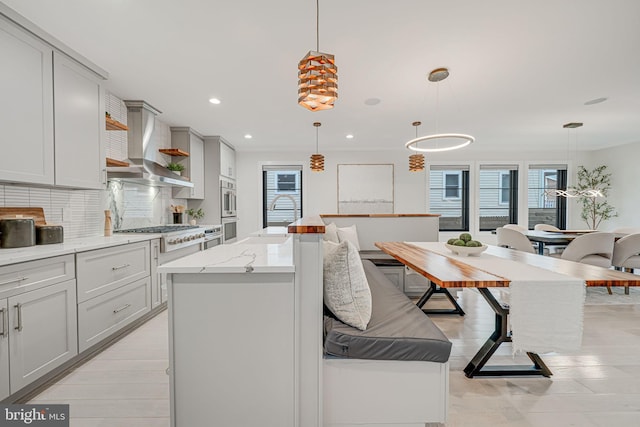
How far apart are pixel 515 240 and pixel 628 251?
1.33m

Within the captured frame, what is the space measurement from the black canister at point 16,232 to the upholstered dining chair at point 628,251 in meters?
6.27

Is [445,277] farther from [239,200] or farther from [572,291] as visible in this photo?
[239,200]

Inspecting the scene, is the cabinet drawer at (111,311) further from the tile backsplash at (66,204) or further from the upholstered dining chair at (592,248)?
the upholstered dining chair at (592,248)

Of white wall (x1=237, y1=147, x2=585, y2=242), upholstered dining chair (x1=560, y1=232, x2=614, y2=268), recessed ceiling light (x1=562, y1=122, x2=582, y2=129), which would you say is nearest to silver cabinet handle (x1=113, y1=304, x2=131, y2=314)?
white wall (x1=237, y1=147, x2=585, y2=242)

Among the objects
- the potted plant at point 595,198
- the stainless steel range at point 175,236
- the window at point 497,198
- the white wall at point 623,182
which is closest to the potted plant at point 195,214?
the stainless steel range at point 175,236

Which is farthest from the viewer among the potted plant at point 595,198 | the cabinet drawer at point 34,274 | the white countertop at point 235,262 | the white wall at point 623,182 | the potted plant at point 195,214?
the potted plant at point 595,198

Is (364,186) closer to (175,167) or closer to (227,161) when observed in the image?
(227,161)

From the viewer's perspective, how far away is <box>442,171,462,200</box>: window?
6.24 metres

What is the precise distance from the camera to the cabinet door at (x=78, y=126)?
7.06 ft

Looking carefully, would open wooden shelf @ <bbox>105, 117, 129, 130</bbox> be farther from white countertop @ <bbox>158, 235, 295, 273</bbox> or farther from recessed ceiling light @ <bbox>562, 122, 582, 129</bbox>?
recessed ceiling light @ <bbox>562, 122, 582, 129</bbox>

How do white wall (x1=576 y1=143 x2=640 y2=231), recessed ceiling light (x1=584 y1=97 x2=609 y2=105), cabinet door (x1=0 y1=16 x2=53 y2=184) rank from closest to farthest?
cabinet door (x1=0 y1=16 x2=53 y2=184)
recessed ceiling light (x1=584 y1=97 x2=609 y2=105)
white wall (x1=576 y1=143 x2=640 y2=231)

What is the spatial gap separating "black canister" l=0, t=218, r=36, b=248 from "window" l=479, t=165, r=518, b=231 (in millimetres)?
7123

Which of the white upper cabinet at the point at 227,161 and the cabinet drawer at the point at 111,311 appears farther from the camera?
the white upper cabinet at the point at 227,161

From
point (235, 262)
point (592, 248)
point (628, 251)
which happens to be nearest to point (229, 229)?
point (235, 262)
